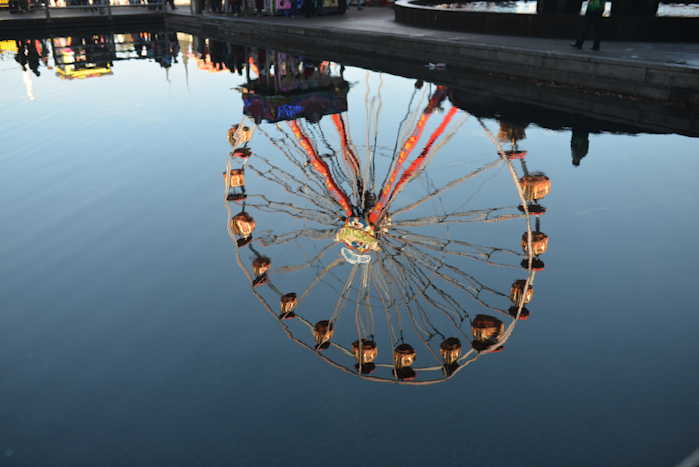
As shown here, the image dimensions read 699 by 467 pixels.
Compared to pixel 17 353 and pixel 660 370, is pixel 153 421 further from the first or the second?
pixel 660 370

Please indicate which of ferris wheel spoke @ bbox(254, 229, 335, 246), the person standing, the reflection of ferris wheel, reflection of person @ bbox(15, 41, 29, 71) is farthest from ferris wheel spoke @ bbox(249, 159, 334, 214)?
reflection of person @ bbox(15, 41, 29, 71)

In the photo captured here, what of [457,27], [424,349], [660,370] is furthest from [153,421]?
[457,27]

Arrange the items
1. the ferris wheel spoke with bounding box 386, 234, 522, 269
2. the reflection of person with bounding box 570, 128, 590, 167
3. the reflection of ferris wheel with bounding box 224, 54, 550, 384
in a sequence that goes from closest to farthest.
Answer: the reflection of ferris wheel with bounding box 224, 54, 550, 384 < the ferris wheel spoke with bounding box 386, 234, 522, 269 < the reflection of person with bounding box 570, 128, 590, 167

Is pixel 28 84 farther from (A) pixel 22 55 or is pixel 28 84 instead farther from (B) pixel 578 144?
(B) pixel 578 144

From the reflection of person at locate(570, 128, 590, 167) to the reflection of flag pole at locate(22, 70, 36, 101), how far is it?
1900 cm

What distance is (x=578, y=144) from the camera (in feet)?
49.9

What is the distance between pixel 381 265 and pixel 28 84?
22.8 meters

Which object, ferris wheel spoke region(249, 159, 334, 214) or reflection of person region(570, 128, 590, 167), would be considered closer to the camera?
ferris wheel spoke region(249, 159, 334, 214)

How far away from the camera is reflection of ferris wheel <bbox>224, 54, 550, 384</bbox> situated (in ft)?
24.5

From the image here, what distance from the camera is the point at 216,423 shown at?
627cm

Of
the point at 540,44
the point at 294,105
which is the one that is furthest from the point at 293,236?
the point at 540,44

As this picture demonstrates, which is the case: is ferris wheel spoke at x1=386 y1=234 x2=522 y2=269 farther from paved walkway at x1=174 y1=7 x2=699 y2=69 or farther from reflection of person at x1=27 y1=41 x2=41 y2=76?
reflection of person at x1=27 y1=41 x2=41 y2=76

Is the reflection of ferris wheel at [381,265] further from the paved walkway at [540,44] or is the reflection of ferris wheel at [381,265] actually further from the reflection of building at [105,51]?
the reflection of building at [105,51]

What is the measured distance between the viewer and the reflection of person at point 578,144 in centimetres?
1438
